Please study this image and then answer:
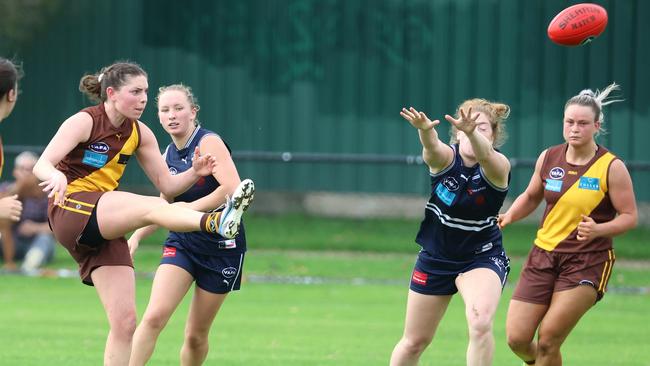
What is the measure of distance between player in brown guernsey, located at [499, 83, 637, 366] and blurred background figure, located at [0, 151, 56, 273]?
8.29 meters

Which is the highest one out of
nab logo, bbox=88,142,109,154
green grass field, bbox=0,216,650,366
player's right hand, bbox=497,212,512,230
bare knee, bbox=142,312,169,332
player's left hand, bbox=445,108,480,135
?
player's left hand, bbox=445,108,480,135

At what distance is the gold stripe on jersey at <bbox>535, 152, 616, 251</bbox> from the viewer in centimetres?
772

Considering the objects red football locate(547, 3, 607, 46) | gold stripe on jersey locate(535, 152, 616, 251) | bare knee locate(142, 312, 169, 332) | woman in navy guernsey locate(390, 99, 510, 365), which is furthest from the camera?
red football locate(547, 3, 607, 46)

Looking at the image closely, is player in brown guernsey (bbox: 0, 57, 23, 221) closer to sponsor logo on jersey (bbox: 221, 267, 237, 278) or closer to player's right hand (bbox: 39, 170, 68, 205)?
player's right hand (bbox: 39, 170, 68, 205)

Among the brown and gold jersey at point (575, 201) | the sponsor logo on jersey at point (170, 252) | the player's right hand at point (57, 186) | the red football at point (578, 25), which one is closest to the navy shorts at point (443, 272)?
the brown and gold jersey at point (575, 201)

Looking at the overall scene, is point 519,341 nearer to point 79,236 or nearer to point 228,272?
point 228,272

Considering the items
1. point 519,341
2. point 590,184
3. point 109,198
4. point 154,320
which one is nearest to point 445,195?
point 590,184

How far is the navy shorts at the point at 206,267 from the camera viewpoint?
7.85m

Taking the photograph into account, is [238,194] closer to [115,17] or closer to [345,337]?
[345,337]

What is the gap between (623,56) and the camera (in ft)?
58.2

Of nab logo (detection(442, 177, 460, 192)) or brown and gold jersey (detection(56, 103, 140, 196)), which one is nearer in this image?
brown and gold jersey (detection(56, 103, 140, 196))

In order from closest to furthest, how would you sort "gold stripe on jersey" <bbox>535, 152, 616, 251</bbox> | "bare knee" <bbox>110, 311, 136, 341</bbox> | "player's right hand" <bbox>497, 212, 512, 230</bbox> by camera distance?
"bare knee" <bbox>110, 311, 136, 341</bbox>
"gold stripe on jersey" <bbox>535, 152, 616, 251</bbox>
"player's right hand" <bbox>497, 212, 512, 230</bbox>

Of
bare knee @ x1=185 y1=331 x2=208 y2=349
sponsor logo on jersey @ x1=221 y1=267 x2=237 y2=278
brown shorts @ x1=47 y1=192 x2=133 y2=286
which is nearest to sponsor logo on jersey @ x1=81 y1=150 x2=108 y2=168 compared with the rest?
brown shorts @ x1=47 y1=192 x2=133 y2=286

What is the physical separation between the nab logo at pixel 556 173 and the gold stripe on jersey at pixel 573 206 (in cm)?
13
